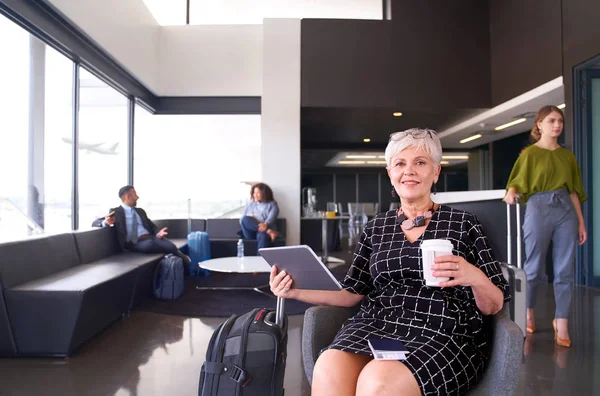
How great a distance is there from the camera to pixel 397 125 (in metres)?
8.62

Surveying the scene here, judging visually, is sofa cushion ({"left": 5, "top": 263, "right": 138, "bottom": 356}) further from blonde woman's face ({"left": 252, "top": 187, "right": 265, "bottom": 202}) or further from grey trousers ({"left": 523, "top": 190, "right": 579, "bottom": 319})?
blonde woman's face ({"left": 252, "top": 187, "right": 265, "bottom": 202})

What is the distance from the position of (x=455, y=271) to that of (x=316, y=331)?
598 mm

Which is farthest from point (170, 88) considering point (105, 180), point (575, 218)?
point (575, 218)

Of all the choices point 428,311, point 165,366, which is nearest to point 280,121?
point 165,366

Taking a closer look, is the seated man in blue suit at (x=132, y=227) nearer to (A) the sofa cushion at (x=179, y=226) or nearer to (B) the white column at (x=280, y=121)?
(A) the sofa cushion at (x=179, y=226)

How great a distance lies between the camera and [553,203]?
2873mm

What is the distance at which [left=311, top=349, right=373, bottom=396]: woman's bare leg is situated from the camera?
1.28 m

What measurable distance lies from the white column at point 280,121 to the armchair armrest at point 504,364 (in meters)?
5.77

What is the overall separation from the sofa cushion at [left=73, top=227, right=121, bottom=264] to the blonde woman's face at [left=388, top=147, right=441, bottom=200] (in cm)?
339

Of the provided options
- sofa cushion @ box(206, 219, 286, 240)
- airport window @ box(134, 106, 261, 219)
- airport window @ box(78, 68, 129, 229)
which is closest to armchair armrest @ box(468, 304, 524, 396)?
airport window @ box(78, 68, 129, 229)

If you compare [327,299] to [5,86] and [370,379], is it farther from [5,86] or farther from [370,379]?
[5,86]

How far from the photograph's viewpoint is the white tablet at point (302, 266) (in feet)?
4.46

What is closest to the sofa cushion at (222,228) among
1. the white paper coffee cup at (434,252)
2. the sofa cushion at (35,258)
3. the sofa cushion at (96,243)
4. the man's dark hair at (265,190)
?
the man's dark hair at (265,190)

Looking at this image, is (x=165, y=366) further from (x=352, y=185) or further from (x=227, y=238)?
(x=352, y=185)
